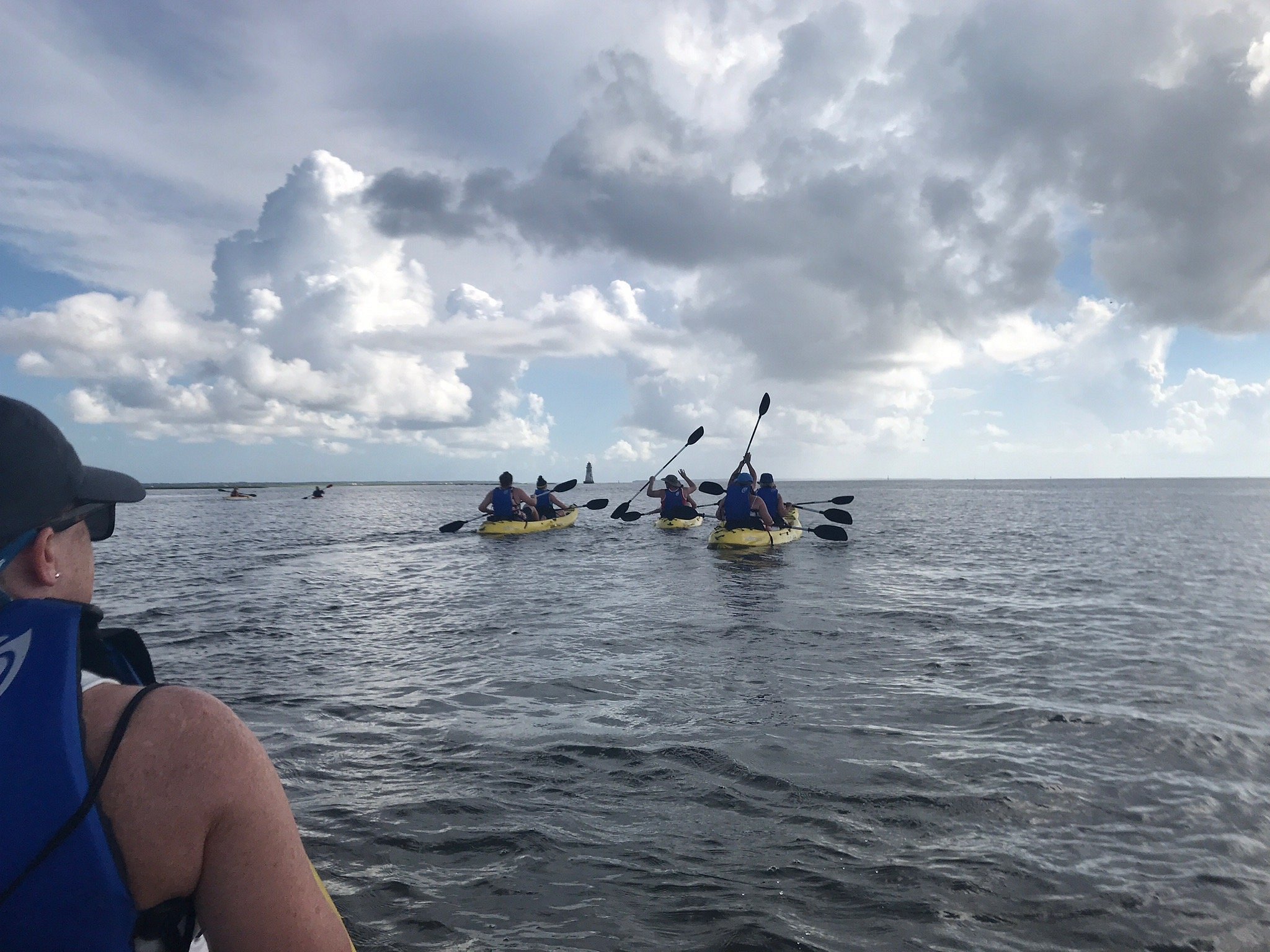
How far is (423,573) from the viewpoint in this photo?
22.2 metres

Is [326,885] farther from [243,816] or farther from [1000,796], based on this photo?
[1000,796]

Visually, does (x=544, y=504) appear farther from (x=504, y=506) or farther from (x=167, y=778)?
(x=167, y=778)

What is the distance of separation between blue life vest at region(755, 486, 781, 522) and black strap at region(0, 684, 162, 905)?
26.4m

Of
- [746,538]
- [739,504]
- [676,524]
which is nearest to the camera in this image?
[746,538]

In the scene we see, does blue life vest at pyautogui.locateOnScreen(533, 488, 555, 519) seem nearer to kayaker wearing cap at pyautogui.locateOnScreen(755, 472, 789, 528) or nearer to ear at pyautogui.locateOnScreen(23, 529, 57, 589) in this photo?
kayaker wearing cap at pyautogui.locateOnScreen(755, 472, 789, 528)

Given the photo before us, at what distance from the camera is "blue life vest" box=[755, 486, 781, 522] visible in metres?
27.6

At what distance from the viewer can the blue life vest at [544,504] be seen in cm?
3362

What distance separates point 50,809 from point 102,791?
0.10m

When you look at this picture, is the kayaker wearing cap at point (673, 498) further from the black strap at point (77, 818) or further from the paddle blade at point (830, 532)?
the black strap at point (77, 818)

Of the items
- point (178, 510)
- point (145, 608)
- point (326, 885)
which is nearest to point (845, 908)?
point (326, 885)

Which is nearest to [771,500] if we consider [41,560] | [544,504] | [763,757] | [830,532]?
[830,532]

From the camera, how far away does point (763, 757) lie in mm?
7301

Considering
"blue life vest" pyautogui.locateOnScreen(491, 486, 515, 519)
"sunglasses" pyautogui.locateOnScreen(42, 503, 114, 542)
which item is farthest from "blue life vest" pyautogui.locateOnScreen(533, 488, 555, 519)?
"sunglasses" pyautogui.locateOnScreen(42, 503, 114, 542)

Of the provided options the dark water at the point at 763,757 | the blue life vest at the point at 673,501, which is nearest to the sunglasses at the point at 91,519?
the dark water at the point at 763,757
